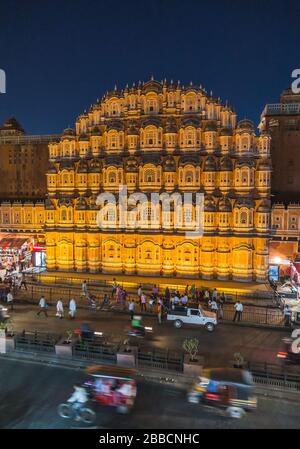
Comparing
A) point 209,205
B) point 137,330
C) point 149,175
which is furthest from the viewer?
point 149,175

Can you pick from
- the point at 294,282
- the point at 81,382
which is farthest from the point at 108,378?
the point at 294,282

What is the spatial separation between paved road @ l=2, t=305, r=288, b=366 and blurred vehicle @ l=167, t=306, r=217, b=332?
1.40 ft

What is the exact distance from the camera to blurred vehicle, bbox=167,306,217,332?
84.0 ft

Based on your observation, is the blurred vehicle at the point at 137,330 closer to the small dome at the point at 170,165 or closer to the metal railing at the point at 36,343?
the metal railing at the point at 36,343

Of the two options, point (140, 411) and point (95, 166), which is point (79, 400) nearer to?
point (140, 411)

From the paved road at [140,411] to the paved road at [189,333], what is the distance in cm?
438

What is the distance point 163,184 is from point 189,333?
18876mm

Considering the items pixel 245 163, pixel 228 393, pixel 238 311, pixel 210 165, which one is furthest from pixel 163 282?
pixel 228 393

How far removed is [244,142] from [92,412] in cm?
3102

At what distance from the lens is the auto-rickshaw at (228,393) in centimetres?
1504

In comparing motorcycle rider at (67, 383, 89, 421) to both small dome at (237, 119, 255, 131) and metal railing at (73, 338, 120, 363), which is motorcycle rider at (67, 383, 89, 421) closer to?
metal railing at (73, 338, 120, 363)

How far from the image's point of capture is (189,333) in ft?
81.9

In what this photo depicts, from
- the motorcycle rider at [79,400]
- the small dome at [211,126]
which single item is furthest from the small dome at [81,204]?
the motorcycle rider at [79,400]

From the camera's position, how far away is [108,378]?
1569cm
